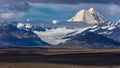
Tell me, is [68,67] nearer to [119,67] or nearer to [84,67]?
[84,67]

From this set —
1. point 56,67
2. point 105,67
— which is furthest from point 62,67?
point 105,67

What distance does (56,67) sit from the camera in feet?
354

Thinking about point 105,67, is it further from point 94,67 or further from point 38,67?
point 38,67

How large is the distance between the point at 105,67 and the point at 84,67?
5360mm

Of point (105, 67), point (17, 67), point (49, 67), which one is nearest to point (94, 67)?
point (105, 67)

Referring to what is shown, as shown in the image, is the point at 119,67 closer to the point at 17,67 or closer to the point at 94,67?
the point at 94,67

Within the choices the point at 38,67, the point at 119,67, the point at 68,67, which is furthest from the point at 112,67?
the point at 38,67

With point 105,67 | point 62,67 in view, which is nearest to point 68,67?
point 62,67

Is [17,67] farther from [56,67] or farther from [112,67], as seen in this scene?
[112,67]

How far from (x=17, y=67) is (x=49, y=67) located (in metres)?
7.34

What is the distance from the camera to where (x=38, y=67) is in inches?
4134

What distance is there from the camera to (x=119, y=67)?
10525 cm

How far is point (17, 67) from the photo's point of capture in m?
105

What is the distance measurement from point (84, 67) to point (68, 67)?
3.75m
